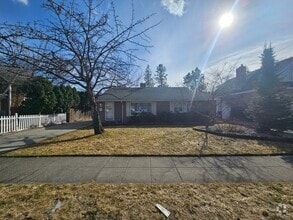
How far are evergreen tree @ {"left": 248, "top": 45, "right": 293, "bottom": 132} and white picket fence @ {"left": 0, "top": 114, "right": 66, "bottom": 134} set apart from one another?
53.3ft

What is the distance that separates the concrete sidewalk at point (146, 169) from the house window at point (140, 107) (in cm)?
1507

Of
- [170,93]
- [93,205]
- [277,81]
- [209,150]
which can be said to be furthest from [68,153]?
[170,93]

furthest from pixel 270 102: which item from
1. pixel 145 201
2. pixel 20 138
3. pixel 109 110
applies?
pixel 20 138

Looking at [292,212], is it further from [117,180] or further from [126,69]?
[126,69]

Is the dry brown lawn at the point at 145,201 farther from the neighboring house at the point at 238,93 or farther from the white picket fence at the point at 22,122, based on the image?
the neighboring house at the point at 238,93

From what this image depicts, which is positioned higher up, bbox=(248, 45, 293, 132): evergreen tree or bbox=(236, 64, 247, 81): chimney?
bbox=(236, 64, 247, 81): chimney

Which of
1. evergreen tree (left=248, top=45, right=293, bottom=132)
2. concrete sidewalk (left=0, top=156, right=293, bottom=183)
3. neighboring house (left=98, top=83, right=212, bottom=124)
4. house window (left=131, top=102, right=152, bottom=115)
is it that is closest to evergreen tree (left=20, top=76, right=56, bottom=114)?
neighboring house (left=98, top=83, right=212, bottom=124)

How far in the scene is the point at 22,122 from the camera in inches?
577

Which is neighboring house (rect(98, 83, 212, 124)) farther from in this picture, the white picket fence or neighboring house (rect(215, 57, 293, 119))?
the white picket fence

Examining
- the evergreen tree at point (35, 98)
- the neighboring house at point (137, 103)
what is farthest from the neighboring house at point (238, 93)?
the evergreen tree at point (35, 98)

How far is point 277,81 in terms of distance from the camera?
12602 millimetres

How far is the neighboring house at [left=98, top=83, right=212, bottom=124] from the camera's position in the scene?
20.9m

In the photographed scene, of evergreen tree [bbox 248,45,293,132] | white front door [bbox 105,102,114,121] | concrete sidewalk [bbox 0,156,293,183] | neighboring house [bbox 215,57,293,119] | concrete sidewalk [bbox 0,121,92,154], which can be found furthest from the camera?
white front door [bbox 105,102,114,121]

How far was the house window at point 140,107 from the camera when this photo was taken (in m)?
21.4
